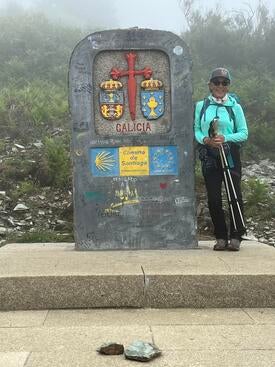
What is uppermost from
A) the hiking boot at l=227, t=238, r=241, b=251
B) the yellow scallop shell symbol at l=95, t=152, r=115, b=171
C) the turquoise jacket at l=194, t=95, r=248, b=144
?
the turquoise jacket at l=194, t=95, r=248, b=144

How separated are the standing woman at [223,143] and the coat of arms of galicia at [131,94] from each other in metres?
0.48

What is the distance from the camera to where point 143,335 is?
11.2ft

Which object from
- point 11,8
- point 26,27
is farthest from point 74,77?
point 11,8

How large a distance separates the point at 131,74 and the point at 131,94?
0.70ft

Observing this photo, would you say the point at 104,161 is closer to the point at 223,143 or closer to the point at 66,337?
the point at 223,143

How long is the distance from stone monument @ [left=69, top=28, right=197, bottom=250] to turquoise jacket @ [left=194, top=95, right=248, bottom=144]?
23 centimetres

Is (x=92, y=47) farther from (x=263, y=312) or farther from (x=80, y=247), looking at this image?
(x=263, y=312)

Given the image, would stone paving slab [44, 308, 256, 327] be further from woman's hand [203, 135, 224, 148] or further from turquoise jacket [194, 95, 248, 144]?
turquoise jacket [194, 95, 248, 144]

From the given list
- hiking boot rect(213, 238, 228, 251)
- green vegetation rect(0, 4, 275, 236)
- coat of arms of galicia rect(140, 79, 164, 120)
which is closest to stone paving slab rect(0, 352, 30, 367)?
hiking boot rect(213, 238, 228, 251)

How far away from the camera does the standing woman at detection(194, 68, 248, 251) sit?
548cm

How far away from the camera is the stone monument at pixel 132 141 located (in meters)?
5.70

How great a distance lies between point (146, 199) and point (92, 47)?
1724 mm

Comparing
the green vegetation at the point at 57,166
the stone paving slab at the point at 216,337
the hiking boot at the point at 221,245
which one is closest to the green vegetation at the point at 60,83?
the green vegetation at the point at 57,166

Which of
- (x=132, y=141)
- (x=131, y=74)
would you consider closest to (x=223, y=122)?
(x=132, y=141)
